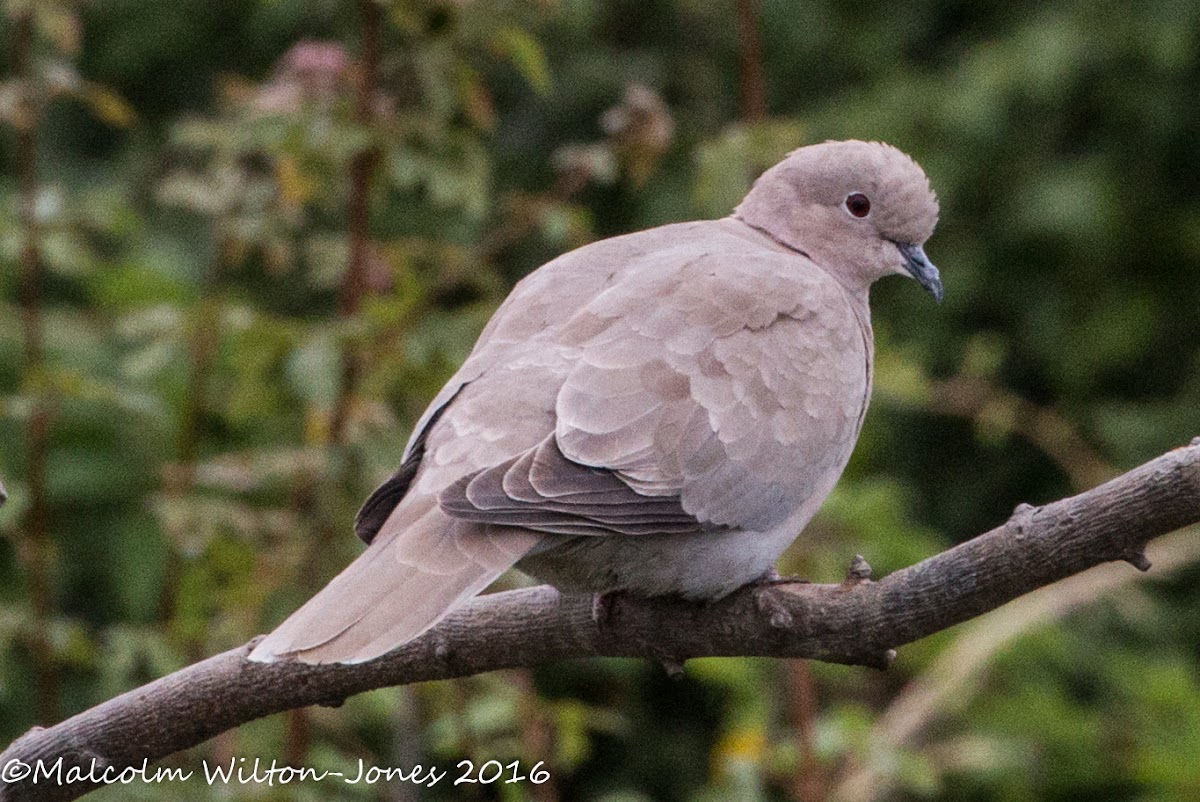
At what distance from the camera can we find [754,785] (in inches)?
140

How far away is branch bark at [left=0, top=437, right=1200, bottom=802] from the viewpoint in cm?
205

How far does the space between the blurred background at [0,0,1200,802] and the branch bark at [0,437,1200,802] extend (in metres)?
0.70

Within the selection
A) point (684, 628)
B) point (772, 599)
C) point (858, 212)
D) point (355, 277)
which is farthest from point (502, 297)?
point (772, 599)

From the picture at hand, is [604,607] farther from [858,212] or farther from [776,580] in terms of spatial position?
[858,212]

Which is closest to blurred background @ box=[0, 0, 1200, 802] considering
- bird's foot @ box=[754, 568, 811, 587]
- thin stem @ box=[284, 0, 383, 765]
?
thin stem @ box=[284, 0, 383, 765]

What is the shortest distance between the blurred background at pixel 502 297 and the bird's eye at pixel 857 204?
1.25 ft

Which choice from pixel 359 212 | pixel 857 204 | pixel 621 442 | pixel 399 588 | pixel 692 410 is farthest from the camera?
pixel 359 212

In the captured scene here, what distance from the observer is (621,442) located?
8.23 ft

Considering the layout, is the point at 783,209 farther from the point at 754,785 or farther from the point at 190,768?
the point at 190,768

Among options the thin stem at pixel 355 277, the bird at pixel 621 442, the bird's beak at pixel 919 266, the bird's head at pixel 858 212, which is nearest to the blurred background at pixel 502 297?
the thin stem at pixel 355 277

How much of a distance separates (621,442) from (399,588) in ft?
1.37

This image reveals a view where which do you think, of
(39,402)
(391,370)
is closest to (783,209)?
(391,370)

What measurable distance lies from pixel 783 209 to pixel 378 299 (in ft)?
2.72

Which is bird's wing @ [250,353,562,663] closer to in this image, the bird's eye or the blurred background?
the blurred background
